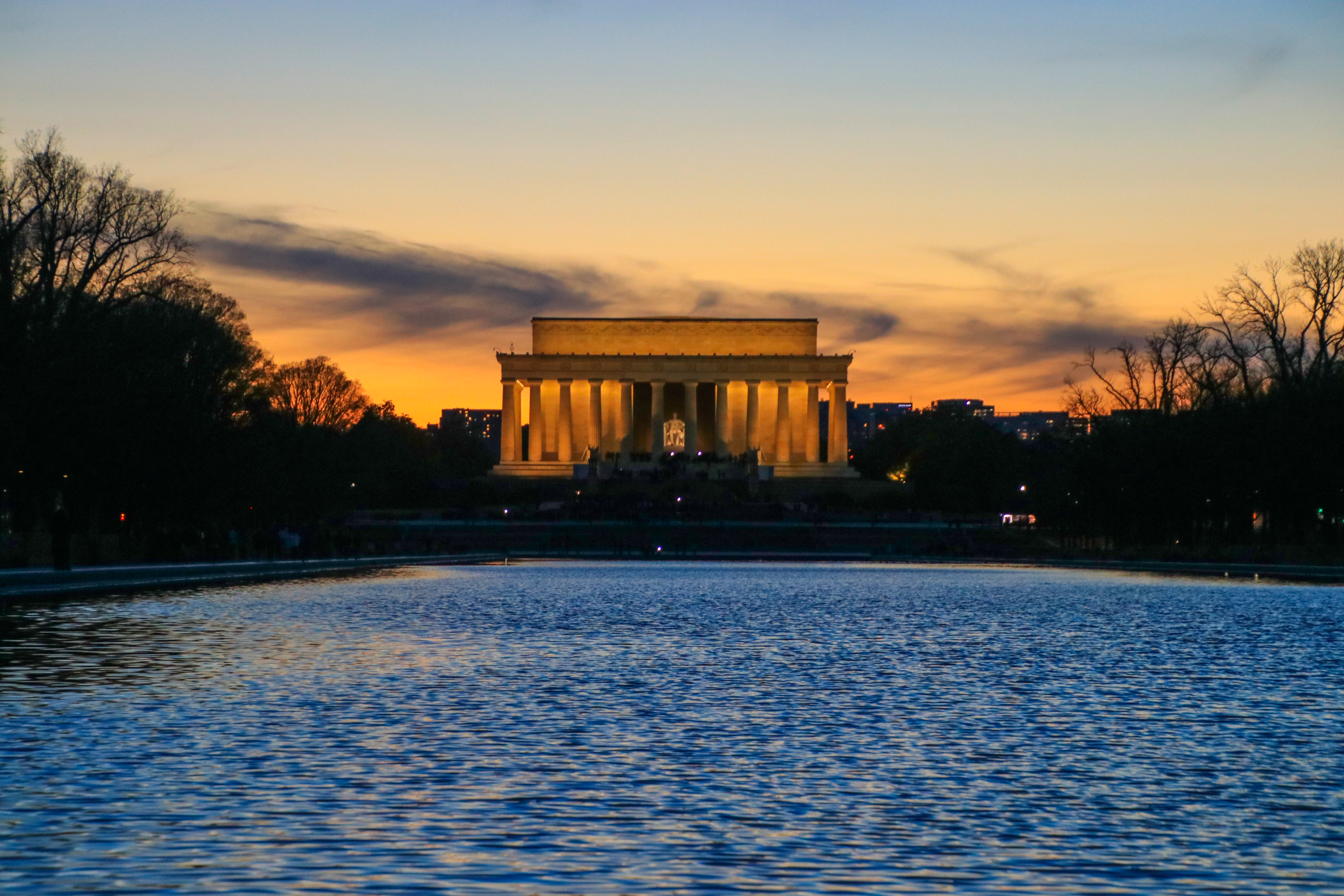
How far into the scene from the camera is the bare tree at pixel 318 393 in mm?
112812

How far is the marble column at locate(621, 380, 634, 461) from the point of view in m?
132

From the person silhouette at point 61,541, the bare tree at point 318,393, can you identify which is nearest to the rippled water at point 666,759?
the person silhouette at point 61,541

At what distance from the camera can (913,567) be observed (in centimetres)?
5922

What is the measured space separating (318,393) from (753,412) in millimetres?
34543

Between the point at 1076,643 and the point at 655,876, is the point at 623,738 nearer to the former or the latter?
the point at 655,876

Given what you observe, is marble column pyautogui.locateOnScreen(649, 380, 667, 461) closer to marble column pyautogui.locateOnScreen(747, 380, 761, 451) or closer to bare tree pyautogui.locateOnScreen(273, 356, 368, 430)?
marble column pyautogui.locateOnScreen(747, 380, 761, 451)

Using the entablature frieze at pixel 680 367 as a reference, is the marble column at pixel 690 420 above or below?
below

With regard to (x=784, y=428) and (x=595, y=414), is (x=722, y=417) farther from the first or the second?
(x=595, y=414)

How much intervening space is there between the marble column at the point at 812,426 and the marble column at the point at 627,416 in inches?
531

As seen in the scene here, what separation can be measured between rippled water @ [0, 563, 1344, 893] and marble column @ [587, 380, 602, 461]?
340 ft

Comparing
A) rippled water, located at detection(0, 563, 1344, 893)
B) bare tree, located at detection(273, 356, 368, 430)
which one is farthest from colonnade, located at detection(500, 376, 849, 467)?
rippled water, located at detection(0, 563, 1344, 893)

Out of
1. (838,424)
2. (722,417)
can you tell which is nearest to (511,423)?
(722,417)

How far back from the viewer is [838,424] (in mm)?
131750

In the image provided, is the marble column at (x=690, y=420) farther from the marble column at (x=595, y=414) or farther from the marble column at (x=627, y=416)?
the marble column at (x=595, y=414)
